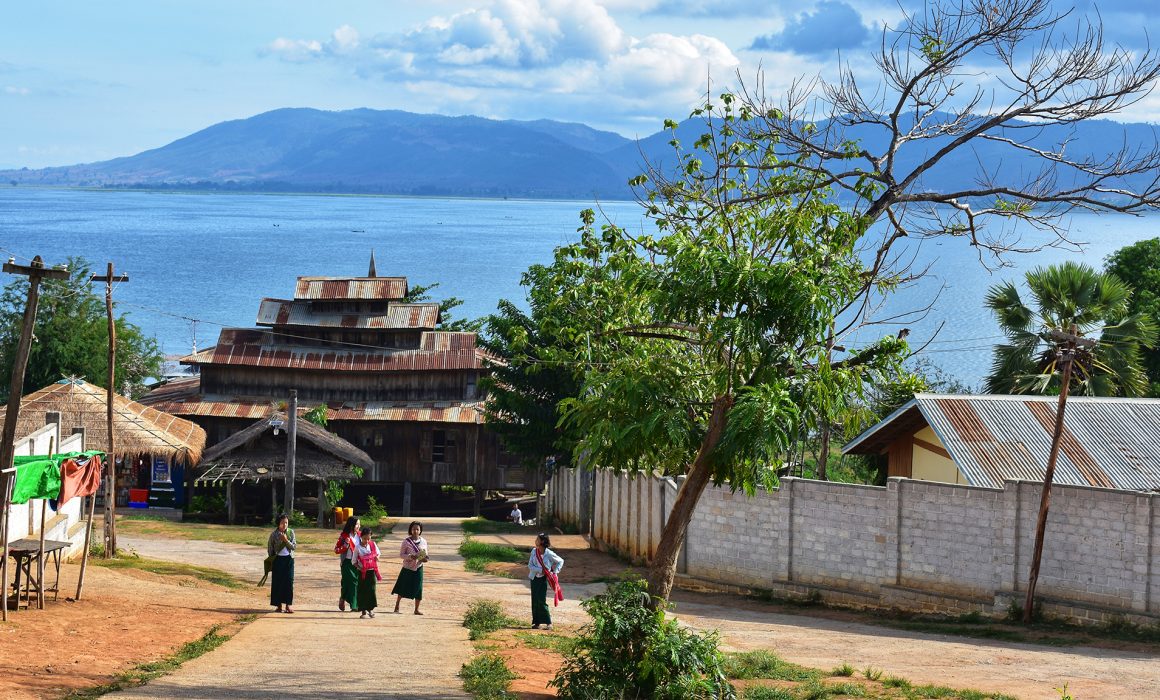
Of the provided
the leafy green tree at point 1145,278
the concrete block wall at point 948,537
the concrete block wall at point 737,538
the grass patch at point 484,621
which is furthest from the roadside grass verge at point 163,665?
the leafy green tree at point 1145,278

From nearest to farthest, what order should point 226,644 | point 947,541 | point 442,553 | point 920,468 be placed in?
point 226,644 < point 947,541 < point 920,468 < point 442,553

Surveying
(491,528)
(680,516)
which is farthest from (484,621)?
(491,528)

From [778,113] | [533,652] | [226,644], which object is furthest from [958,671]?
[226,644]

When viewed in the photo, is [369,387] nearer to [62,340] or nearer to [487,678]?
[62,340]

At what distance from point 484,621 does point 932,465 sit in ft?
38.8

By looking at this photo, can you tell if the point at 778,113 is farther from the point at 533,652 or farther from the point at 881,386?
the point at 533,652

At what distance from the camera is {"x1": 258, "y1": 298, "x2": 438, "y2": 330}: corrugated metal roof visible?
4456 centimetres

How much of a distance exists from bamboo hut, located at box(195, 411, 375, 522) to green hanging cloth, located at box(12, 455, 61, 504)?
18.0 m

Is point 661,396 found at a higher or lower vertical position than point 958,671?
higher

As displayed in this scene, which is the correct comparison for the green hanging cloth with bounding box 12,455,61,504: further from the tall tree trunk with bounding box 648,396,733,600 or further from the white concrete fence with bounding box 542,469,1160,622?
the white concrete fence with bounding box 542,469,1160,622

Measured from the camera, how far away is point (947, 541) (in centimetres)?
2025

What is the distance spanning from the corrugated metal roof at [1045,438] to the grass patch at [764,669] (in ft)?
28.2

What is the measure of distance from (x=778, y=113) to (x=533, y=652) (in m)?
7.22

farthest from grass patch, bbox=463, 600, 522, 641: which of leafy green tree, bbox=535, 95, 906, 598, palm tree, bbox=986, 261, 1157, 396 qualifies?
palm tree, bbox=986, 261, 1157, 396
